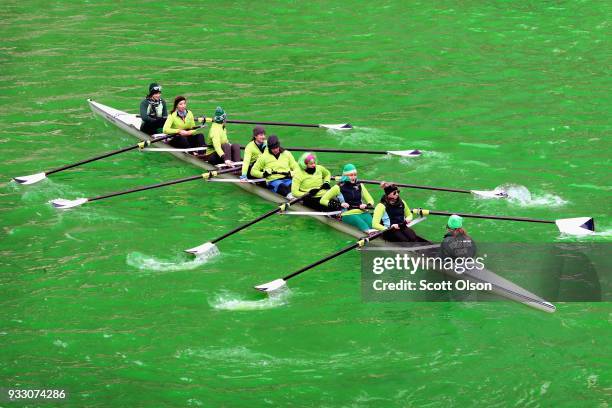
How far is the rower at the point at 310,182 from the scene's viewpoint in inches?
878

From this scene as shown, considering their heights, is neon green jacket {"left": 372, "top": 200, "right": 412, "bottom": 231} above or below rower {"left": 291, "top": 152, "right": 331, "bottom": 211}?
below


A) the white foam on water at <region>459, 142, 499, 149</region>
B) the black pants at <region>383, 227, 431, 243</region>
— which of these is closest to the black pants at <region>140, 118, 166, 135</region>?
the white foam on water at <region>459, 142, 499, 149</region>

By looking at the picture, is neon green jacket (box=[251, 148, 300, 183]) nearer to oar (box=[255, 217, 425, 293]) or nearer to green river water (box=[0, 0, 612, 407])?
green river water (box=[0, 0, 612, 407])

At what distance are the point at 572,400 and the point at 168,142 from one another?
13.2 meters

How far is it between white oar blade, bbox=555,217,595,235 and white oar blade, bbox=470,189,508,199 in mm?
2215

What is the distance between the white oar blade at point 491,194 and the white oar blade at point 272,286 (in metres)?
5.40

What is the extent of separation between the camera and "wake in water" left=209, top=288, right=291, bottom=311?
1909 centimetres

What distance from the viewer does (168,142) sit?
26453 millimetres

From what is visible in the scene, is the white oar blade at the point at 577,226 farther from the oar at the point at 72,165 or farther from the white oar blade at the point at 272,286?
the oar at the point at 72,165

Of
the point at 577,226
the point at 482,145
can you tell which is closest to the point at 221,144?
the point at 482,145

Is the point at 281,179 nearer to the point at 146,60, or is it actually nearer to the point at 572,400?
the point at 572,400

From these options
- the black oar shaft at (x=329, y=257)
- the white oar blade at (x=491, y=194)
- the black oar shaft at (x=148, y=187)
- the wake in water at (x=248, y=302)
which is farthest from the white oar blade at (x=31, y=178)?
the white oar blade at (x=491, y=194)

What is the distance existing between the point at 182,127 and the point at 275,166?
12.2ft

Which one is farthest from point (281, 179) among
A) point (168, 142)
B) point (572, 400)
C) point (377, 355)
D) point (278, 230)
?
point (572, 400)
